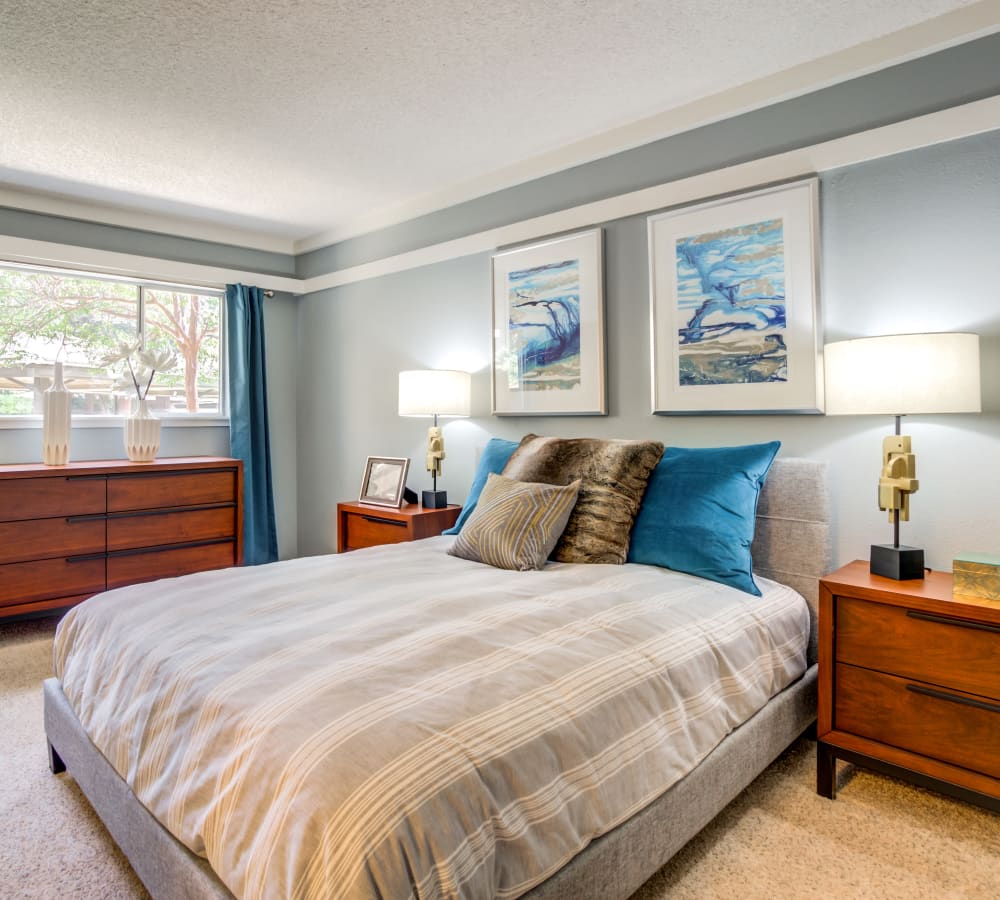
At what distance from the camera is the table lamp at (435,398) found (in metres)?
3.51

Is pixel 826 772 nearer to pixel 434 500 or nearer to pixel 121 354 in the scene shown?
pixel 434 500

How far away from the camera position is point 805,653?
2.20 meters

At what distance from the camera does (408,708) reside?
46.8 inches

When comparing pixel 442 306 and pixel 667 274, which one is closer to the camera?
pixel 667 274

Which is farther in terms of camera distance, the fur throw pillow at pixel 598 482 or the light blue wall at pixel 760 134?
the fur throw pillow at pixel 598 482

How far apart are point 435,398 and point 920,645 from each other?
2.45 meters

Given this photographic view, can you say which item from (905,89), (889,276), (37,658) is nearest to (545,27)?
(905,89)

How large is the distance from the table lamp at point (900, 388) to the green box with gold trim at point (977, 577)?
0.60ft

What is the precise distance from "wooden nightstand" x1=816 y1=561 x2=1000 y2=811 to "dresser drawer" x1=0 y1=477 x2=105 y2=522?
12.0 ft

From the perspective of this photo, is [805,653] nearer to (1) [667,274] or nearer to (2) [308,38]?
(1) [667,274]

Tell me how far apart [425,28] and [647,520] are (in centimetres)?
190

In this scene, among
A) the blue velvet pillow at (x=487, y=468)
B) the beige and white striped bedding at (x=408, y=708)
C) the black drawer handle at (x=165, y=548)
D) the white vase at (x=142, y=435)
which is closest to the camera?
the beige and white striped bedding at (x=408, y=708)

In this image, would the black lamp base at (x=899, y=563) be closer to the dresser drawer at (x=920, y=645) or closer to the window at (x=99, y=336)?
the dresser drawer at (x=920, y=645)

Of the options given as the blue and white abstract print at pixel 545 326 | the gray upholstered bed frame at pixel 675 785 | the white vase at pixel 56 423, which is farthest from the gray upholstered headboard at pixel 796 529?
the white vase at pixel 56 423
